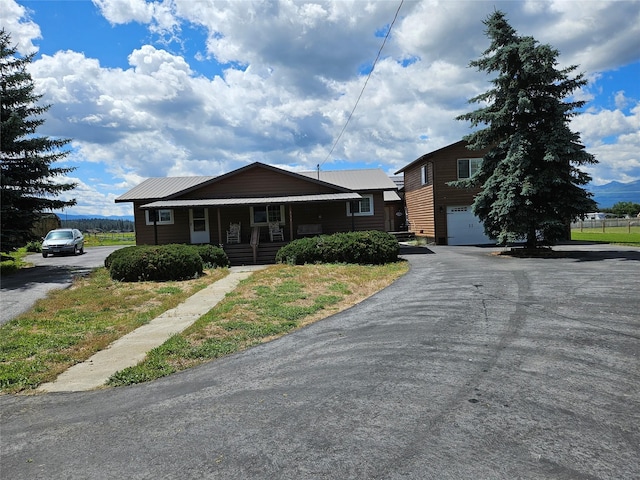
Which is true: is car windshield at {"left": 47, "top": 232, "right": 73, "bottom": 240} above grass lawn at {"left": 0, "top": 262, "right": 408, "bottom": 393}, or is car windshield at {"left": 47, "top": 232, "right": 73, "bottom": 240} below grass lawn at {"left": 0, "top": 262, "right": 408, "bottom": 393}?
above

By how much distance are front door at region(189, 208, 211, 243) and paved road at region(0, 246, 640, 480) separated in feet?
54.8

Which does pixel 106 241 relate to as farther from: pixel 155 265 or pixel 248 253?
pixel 155 265

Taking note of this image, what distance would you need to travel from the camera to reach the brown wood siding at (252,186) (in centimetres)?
2180

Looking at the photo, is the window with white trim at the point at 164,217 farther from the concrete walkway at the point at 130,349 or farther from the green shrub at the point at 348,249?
the concrete walkway at the point at 130,349

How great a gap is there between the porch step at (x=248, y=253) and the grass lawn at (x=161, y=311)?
5550 mm

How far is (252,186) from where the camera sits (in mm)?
21812

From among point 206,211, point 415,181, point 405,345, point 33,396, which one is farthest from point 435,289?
point 415,181

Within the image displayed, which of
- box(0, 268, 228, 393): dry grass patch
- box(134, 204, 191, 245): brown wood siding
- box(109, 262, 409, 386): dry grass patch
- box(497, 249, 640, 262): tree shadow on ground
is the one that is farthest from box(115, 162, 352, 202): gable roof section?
box(0, 268, 228, 393): dry grass patch

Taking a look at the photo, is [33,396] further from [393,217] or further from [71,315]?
[393,217]

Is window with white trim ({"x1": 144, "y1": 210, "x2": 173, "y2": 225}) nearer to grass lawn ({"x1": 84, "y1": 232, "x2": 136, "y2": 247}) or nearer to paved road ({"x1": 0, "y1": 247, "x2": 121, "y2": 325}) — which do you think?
paved road ({"x1": 0, "y1": 247, "x2": 121, "y2": 325})

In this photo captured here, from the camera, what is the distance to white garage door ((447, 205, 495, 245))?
2391 centimetres

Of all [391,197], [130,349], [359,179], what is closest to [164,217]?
[359,179]

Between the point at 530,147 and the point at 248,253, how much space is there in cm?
1242

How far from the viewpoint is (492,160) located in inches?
707
